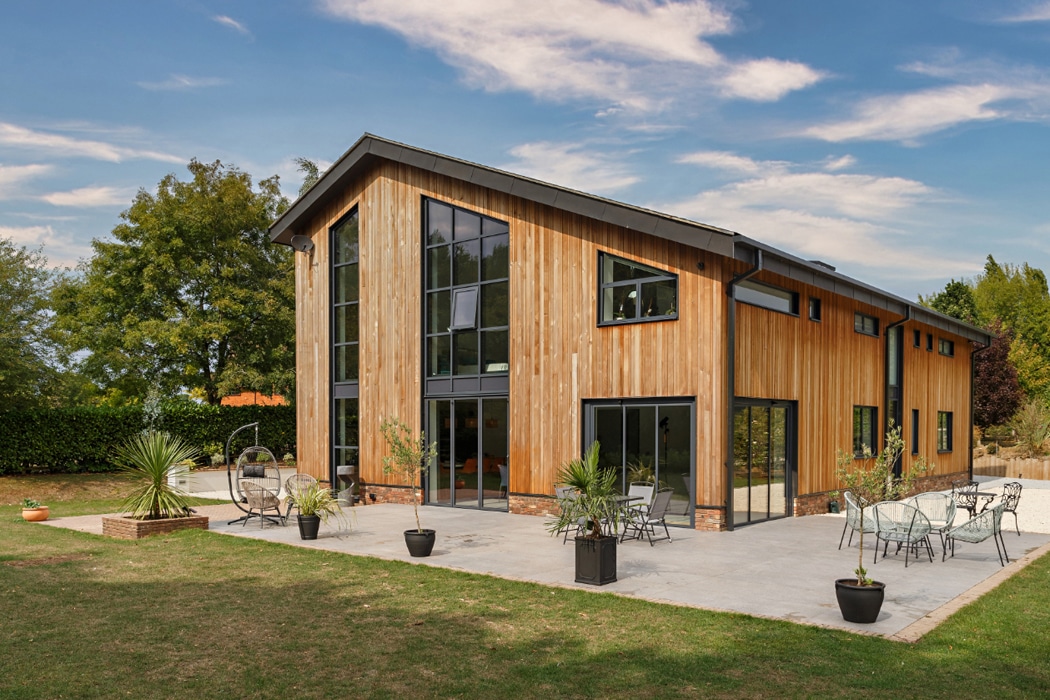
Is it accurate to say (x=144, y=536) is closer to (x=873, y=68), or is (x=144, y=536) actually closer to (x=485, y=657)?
(x=485, y=657)

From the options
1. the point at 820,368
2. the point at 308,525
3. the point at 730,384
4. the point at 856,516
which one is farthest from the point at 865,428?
the point at 308,525

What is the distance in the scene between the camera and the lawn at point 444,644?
566 centimetres

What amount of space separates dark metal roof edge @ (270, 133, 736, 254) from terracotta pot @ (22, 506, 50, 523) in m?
8.56

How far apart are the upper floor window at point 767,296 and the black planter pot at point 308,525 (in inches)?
309

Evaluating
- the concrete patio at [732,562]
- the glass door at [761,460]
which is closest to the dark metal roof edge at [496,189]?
the glass door at [761,460]

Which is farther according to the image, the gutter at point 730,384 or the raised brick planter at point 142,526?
the gutter at point 730,384

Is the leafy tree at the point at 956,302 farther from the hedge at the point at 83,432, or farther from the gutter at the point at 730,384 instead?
the hedge at the point at 83,432

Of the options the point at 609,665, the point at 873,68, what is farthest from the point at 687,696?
the point at 873,68

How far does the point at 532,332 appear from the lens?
1584cm

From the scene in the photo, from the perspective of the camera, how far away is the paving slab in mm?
8148

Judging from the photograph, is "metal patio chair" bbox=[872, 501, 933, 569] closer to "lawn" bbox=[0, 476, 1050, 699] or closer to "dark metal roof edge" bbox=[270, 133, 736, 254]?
"lawn" bbox=[0, 476, 1050, 699]

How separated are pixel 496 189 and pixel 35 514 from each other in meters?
11.0

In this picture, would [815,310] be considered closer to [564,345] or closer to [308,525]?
[564,345]

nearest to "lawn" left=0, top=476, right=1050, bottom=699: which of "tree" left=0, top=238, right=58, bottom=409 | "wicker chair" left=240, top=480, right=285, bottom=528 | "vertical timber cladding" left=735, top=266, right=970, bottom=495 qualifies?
"wicker chair" left=240, top=480, right=285, bottom=528
